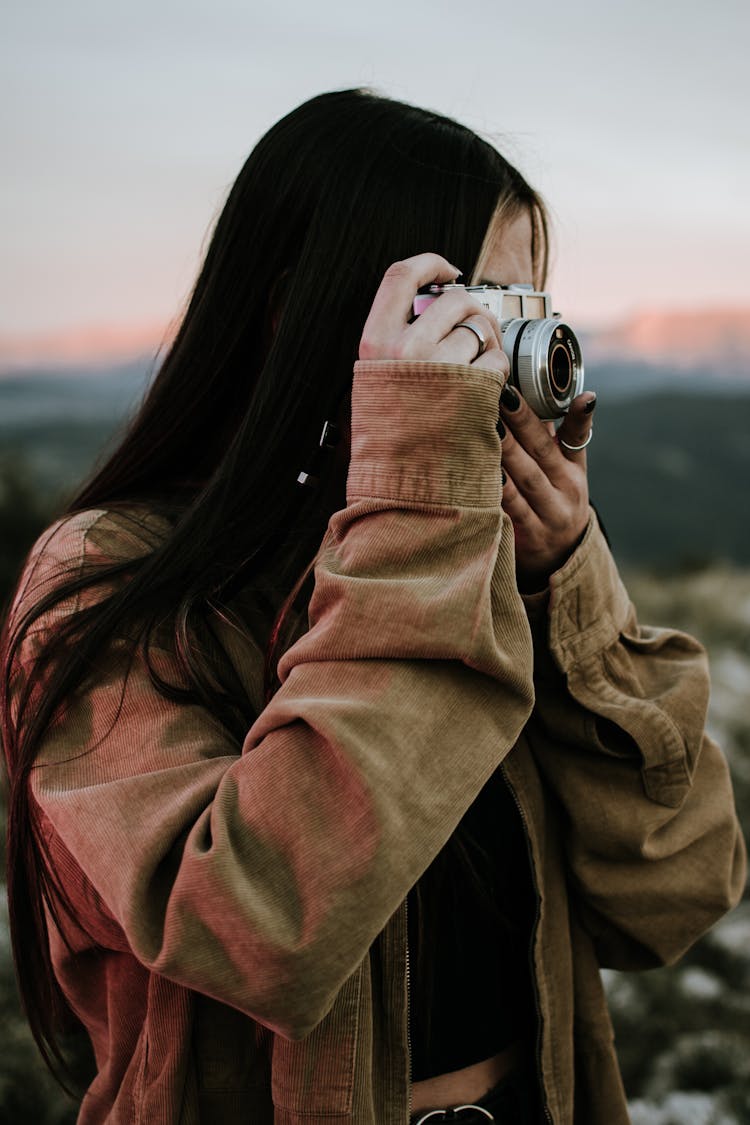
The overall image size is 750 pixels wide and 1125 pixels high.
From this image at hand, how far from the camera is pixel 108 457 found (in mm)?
1459

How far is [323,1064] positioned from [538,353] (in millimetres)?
868

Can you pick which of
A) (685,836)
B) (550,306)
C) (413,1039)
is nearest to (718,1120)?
(685,836)

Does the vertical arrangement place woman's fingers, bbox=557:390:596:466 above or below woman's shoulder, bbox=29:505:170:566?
above

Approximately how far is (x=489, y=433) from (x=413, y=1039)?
31.3 inches

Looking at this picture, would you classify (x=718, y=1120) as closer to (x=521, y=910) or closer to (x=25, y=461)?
(x=521, y=910)

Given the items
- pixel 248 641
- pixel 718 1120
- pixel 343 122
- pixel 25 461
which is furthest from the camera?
pixel 25 461

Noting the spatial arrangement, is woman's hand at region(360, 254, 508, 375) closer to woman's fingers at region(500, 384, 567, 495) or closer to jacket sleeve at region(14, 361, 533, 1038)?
jacket sleeve at region(14, 361, 533, 1038)

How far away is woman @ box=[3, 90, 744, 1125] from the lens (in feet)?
3.06

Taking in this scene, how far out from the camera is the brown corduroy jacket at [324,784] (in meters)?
0.91

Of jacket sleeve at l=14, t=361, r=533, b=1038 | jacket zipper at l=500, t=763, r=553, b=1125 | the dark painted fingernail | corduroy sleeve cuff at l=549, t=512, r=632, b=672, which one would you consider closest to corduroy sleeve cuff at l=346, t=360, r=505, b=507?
jacket sleeve at l=14, t=361, r=533, b=1038

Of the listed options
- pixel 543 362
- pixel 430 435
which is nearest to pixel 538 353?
pixel 543 362

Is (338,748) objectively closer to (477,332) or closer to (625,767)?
(477,332)

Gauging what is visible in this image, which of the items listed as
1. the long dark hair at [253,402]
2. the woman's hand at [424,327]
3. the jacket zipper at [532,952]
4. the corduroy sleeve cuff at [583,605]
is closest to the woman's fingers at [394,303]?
the woman's hand at [424,327]

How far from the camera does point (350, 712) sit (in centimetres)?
92
